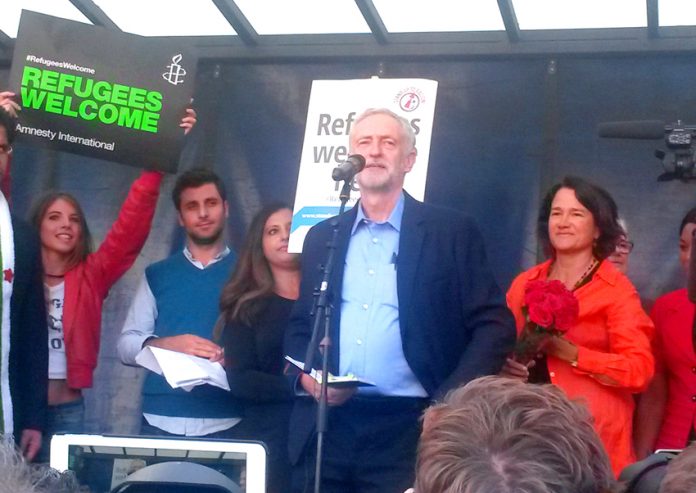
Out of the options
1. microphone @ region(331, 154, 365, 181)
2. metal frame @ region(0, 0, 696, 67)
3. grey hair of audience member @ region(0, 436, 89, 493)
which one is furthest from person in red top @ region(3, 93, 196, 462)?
grey hair of audience member @ region(0, 436, 89, 493)

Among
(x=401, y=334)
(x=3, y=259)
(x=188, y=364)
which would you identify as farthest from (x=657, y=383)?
(x=3, y=259)

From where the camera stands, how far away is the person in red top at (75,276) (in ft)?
14.1

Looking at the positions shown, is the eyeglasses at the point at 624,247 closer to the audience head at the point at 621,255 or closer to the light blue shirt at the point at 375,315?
the audience head at the point at 621,255

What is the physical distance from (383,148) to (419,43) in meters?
1.50

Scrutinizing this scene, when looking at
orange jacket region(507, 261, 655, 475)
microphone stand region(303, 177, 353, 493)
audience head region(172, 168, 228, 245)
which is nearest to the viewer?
microphone stand region(303, 177, 353, 493)

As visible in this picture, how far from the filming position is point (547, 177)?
15.5 ft

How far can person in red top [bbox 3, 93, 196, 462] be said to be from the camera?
429 centimetres

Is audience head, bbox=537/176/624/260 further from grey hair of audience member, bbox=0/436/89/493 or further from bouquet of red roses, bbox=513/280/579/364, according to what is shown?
grey hair of audience member, bbox=0/436/89/493

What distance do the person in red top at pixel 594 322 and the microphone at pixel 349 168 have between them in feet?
2.82

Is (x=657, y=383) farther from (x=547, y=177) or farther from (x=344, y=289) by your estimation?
(x=344, y=289)

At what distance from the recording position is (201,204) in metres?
4.65

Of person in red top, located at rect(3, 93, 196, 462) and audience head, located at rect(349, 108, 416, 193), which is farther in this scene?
person in red top, located at rect(3, 93, 196, 462)

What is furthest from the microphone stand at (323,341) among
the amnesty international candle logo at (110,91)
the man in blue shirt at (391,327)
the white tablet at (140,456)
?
the amnesty international candle logo at (110,91)

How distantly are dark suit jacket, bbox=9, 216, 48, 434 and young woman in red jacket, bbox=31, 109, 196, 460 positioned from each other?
333 millimetres
